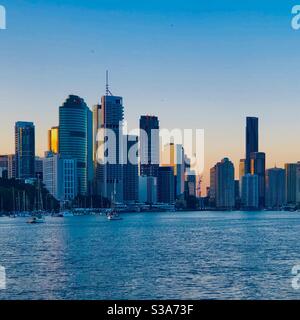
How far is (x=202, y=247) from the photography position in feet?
88.8

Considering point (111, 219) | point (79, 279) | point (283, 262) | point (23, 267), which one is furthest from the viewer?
point (111, 219)

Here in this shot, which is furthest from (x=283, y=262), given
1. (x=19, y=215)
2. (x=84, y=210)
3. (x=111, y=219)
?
(x=84, y=210)

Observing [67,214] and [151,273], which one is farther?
[67,214]

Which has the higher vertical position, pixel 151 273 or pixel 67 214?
pixel 151 273

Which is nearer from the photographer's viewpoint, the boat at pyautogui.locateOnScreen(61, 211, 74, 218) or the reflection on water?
the reflection on water

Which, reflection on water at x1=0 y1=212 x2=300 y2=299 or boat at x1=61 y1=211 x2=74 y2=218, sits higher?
reflection on water at x1=0 y1=212 x2=300 y2=299

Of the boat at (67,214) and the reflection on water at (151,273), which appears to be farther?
the boat at (67,214)

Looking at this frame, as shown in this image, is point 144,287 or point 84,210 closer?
point 144,287

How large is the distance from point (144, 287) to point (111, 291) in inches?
37.4

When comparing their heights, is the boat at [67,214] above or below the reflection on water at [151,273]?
below

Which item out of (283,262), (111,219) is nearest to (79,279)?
(283,262)
